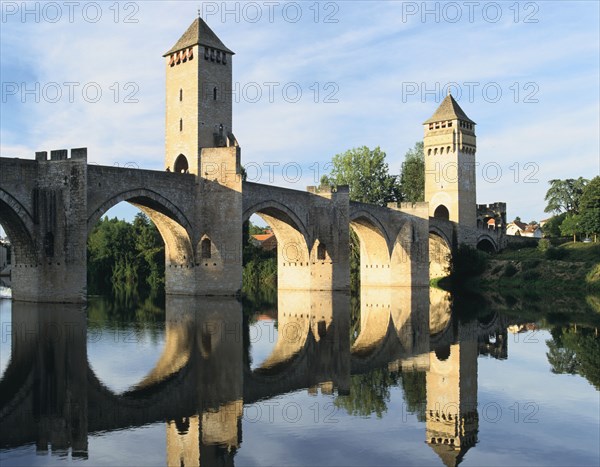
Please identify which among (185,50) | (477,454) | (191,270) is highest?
(185,50)

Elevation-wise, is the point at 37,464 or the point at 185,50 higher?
the point at 185,50

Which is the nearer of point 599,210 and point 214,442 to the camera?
point 214,442

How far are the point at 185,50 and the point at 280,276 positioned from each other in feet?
53.0

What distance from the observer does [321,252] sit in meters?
43.6

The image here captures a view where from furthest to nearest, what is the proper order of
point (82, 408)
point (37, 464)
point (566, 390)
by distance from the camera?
point (566, 390)
point (82, 408)
point (37, 464)

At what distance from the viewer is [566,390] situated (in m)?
12.4

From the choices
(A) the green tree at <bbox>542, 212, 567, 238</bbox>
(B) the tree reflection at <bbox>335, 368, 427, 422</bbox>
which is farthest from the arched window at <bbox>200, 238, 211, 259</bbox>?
(A) the green tree at <bbox>542, 212, 567, 238</bbox>

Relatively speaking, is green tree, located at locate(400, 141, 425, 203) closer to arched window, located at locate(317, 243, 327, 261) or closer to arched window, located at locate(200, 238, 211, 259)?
arched window, located at locate(317, 243, 327, 261)

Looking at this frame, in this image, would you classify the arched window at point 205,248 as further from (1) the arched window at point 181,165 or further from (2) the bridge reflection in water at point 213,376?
(2) the bridge reflection in water at point 213,376

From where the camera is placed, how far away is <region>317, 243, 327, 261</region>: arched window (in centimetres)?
4338

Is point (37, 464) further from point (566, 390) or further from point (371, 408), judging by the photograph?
point (566, 390)

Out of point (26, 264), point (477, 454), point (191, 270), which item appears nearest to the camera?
point (477, 454)

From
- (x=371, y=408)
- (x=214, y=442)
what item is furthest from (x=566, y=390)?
(x=214, y=442)

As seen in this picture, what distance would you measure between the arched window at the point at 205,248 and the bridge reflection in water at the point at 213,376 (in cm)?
1055
